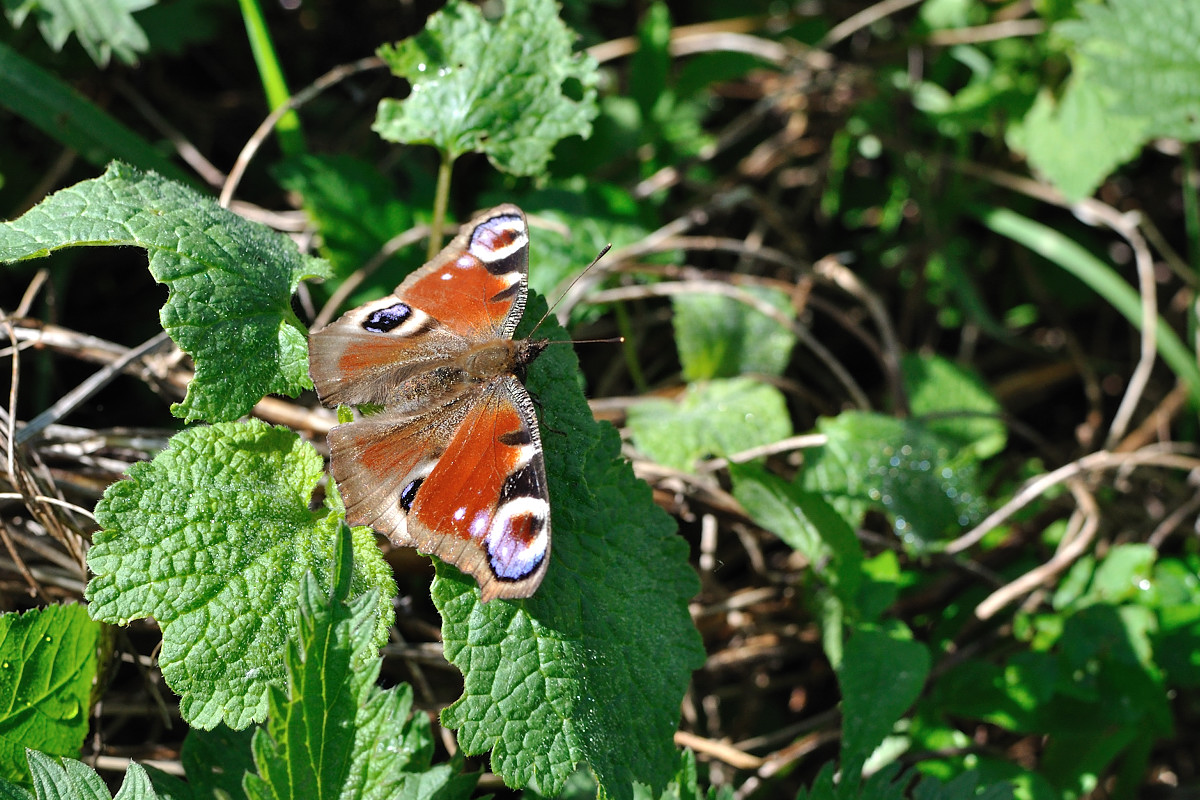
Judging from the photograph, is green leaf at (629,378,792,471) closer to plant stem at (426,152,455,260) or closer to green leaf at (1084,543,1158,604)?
plant stem at (426,152,455,260)

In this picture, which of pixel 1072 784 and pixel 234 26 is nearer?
pixel 1072 784

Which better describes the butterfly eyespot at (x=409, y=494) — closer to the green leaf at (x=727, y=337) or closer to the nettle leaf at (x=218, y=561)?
the nettle leaf at (x=218, y=561)

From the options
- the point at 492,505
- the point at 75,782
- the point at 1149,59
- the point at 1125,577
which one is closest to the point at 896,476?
the point at 1125,577

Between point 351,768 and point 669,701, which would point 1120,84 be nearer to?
point 669,701

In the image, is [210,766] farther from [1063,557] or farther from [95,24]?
[1063,557]

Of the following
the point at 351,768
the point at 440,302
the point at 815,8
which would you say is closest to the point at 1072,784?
the point at 351,768

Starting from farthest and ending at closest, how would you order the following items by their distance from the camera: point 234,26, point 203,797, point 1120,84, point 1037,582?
point 234,26 → point 1120,84 → point 1037,582 → point 203,797

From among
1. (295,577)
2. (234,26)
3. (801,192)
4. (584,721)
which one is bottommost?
(801,192)

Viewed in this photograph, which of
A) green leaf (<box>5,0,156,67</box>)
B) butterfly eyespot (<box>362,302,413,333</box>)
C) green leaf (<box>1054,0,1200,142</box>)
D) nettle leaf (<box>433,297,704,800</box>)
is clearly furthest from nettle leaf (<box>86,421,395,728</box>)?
green leaf (<box>1054,0,1200,142</box>)
